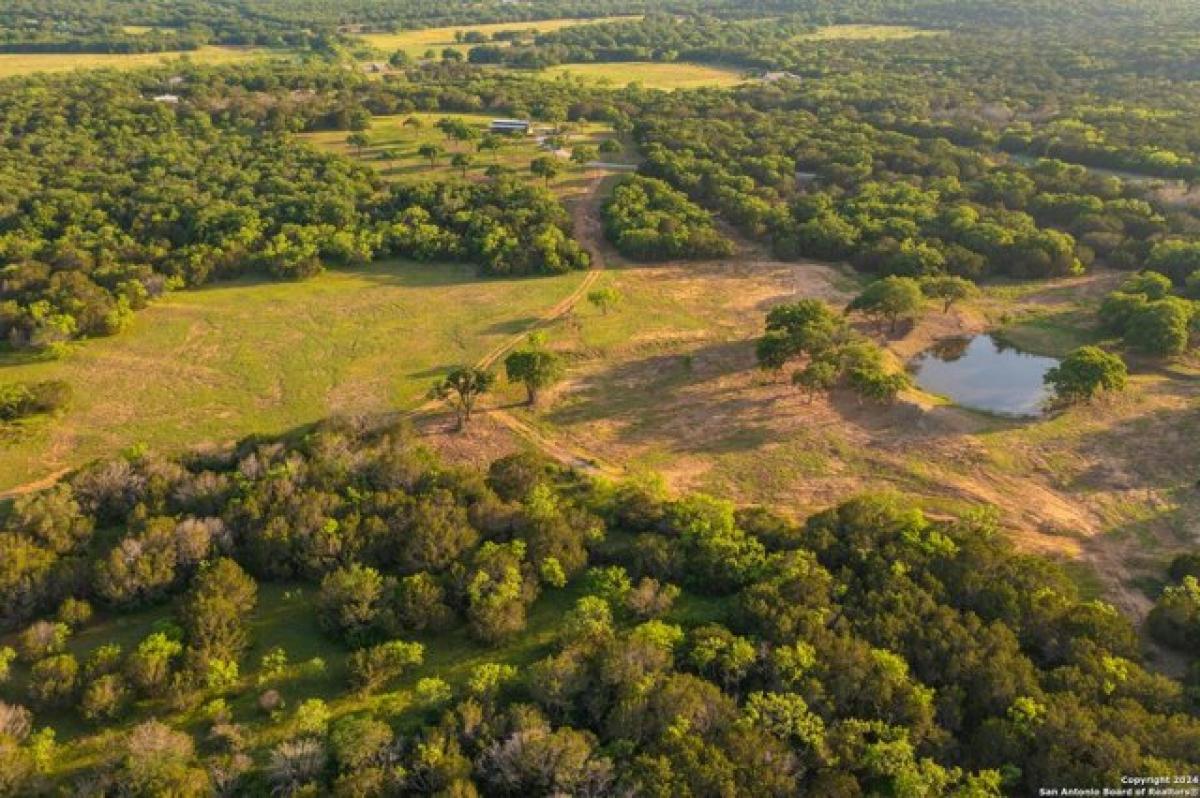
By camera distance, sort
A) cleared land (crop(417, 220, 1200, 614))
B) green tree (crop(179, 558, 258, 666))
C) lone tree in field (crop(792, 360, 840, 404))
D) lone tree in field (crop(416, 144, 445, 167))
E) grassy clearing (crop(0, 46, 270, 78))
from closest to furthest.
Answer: green tree (crop(179, 558, 258, 666))
cleared land (crop(417, 220, 1200, 614))
lone tree in field (crop(792, 360, 840, 404))
lone tree in field (crop(416, 144, 445, 167))
grassy clearing (crop(0, 46, 270, 78))

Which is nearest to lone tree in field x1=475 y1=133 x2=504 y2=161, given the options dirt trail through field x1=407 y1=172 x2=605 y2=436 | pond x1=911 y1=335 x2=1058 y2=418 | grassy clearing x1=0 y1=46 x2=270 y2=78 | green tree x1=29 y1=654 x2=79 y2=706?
dirt trail through field x1=407 y1=172 x2=605 y2=436

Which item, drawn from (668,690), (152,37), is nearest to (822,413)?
(668,690)

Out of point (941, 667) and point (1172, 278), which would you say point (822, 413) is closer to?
point (941, 667)

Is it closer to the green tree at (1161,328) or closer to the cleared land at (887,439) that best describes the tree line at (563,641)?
the cleared land at (887,439)

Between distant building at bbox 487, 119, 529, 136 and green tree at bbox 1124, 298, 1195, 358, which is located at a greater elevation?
distant building at bbox 487, 119, 529, 136

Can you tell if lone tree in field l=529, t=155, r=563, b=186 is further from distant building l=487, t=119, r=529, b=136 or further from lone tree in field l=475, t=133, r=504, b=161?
distant building l=487, t=119, r=529, b=136

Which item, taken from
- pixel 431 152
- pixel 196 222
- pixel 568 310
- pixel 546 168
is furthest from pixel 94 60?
pixel 568 310
